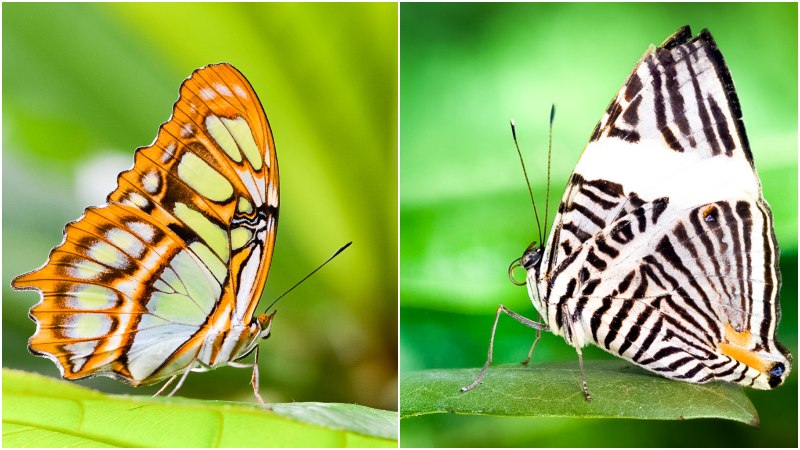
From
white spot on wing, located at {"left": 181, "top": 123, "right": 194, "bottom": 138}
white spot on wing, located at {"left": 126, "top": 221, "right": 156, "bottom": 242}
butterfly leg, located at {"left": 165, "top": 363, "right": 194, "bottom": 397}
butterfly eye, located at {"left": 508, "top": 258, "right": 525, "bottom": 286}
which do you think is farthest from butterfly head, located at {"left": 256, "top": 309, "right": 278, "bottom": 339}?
butterfly eye, located at {"left": 508, "top": 258, "right": 525, "bottom": 286}

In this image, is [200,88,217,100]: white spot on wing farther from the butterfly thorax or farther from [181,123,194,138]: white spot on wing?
the butterfly thorax

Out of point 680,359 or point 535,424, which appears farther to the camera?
point 535,424

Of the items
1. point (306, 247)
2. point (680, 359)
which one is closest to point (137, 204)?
point (306, 247)

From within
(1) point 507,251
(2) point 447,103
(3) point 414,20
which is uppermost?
(3) point 414,20

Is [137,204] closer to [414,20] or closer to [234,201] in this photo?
[234,201]

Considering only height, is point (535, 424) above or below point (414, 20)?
below

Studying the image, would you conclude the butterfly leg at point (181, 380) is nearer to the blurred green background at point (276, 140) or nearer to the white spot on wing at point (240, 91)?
the blurred green background at point (276, 140)

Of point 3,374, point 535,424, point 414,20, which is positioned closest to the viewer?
point 3,374

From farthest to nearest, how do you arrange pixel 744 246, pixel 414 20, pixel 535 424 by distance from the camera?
pixel 414 20, pixel 535 424, pixel 744 246
